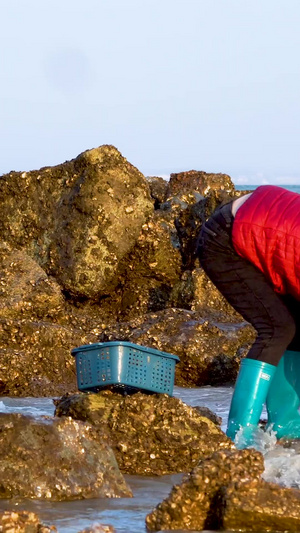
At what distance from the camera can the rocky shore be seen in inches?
166

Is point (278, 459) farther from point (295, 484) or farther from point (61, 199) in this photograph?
point (61, 199)

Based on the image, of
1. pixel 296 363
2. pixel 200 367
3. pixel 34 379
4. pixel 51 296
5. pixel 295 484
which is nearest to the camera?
pixel 295 484

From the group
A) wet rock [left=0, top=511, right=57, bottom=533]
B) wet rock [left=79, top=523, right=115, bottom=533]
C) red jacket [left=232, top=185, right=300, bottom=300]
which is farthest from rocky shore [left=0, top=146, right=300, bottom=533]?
red jacket [left=232, top=185, right=300, bottom=300]

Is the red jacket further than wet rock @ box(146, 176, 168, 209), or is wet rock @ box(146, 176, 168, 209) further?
wet rock @ box(146, 176, 168, 209)

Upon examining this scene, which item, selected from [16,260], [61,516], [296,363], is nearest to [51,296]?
[16,260]

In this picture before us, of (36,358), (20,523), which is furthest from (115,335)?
(20,523)

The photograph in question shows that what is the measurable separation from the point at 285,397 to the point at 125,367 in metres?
0.95

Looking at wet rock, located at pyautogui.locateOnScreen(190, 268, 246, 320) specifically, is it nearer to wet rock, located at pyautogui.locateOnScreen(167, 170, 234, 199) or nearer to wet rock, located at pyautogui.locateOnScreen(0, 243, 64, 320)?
wet rock, located at pyautogui.locateOnScreen(0, 243, 64, 320)

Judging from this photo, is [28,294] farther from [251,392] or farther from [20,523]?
[20,523]

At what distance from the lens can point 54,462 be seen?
186 inches

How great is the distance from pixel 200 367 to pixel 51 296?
1801 millimetres

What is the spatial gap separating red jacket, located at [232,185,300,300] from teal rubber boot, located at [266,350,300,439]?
57 cm

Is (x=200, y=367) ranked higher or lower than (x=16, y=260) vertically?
lower

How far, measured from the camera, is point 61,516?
437 cm
